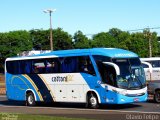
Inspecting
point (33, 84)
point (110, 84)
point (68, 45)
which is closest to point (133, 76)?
point (110, 84)

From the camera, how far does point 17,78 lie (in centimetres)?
2755

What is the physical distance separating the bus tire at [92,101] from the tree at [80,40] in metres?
95.1

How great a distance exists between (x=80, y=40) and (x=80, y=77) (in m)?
97.4

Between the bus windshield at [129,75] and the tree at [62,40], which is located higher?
the tree at [62,40]

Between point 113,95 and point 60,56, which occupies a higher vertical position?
point 60,56

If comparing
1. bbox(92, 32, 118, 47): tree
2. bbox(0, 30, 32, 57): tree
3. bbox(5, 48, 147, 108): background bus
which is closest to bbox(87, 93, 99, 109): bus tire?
bbox(5, 48, 147, 108): background bus

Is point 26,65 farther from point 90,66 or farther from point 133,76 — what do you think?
point 133,76

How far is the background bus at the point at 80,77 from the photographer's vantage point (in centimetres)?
2175

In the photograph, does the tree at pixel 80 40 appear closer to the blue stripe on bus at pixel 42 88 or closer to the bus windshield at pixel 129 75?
the blue stripe on bus at pixel 42 88

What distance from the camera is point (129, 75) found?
21.8 metres

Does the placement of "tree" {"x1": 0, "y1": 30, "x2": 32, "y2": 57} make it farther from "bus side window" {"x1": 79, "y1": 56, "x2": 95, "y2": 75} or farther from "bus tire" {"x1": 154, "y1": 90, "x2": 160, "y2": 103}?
"bus side window" {"x1": 79, "y1": 56, "x2": 95, "y2": 75}

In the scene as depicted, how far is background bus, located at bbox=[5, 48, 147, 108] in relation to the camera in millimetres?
21750

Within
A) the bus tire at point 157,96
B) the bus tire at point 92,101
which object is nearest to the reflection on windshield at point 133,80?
the bus tire at point 92,101

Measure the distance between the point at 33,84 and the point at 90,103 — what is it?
4740 millimetres
